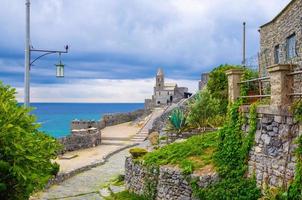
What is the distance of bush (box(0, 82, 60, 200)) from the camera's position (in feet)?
31.2

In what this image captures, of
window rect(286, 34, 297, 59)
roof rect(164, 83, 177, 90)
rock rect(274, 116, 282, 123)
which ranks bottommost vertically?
rock rect(274, 116, 282, 123)

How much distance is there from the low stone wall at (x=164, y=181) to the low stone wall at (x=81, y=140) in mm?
13973

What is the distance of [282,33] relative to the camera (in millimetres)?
24141

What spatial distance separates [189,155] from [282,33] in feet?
35.7

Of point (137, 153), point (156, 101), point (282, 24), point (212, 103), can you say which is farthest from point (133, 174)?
point (156, 101)

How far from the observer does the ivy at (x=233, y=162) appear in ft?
41.2

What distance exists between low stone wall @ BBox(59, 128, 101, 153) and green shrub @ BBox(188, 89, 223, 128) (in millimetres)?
10950

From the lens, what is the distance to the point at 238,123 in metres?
13.8

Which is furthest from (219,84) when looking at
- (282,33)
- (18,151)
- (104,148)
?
(18,151)

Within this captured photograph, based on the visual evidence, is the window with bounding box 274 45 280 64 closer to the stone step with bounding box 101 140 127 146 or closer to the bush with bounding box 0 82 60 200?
the stone step with bounding box 101 140 127 146

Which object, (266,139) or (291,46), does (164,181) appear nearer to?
(266,139)

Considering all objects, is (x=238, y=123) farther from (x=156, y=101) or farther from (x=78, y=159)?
(x=156, y=101)

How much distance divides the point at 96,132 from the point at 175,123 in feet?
42.2

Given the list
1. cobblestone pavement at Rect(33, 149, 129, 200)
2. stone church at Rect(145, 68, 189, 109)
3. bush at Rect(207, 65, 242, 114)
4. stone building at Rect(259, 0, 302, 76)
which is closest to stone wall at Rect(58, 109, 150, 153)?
cobblestone pavement at Rect(33, 149, 129, 200)
